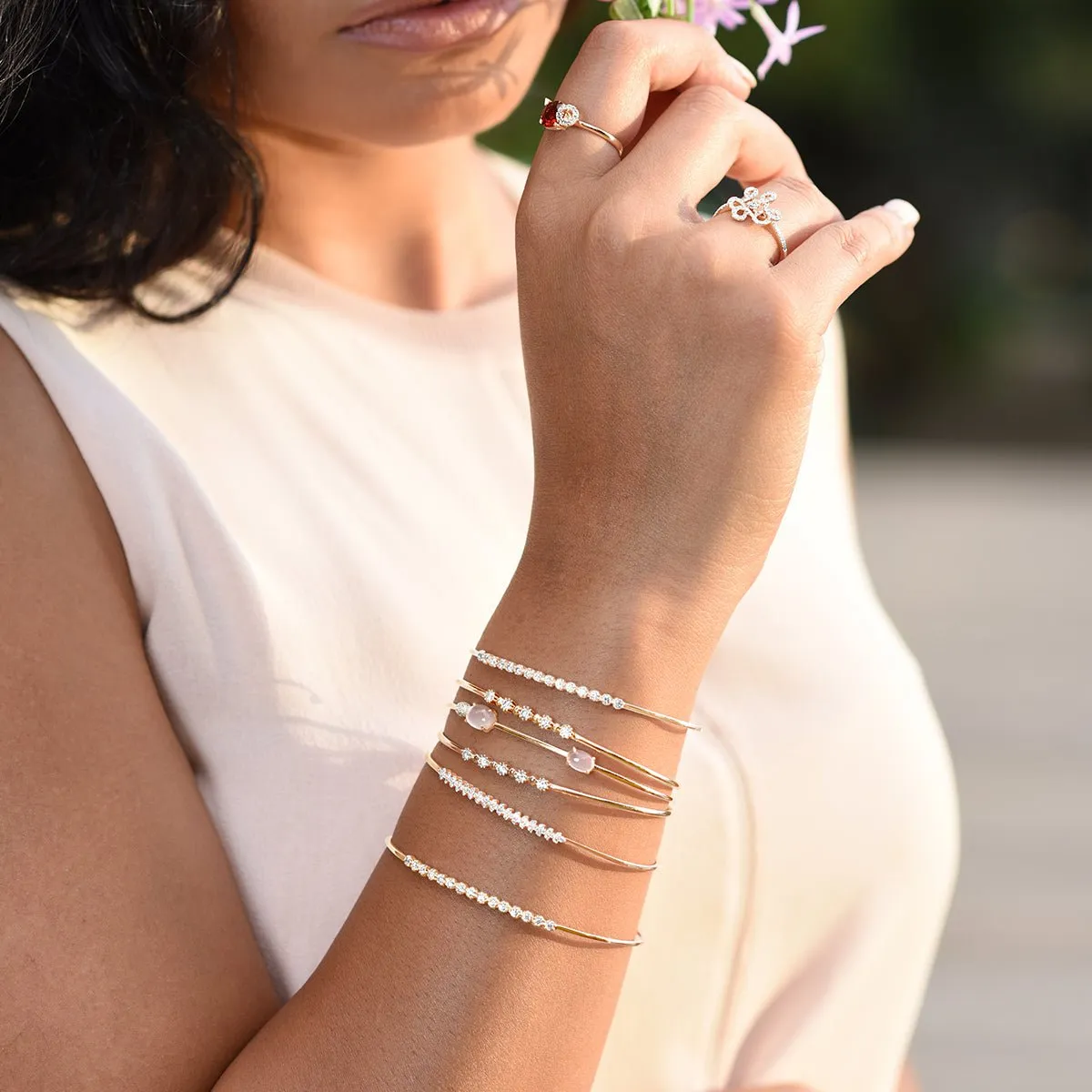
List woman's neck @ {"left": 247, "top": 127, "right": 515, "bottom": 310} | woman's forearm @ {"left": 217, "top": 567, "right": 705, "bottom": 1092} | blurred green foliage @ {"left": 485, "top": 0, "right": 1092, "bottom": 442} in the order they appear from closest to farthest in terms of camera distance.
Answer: woman's forearm @ {"left": 217, "top": 567, "right": 705, "bottom": 1092}, woman's neck @ {"left": 247, "top": 127, "right": 515, "bottom": 310}, blurred green foliage @ {"left": 485, "top": 0, "right": 1092, "bottom": 442}

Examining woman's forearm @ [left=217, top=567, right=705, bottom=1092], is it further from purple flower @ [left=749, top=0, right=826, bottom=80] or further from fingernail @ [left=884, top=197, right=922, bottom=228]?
purple flower @ [left=749, top=0, right=826, bottom=80]

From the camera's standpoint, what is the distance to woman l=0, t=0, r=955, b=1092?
3.44 feet

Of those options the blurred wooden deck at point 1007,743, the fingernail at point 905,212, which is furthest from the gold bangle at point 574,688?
the blurred wooden deck at point 1007,743

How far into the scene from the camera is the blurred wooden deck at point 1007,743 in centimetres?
402

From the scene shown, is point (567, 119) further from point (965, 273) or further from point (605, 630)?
point (965, 273)

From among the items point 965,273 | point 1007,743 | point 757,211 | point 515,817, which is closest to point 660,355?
point 757,211

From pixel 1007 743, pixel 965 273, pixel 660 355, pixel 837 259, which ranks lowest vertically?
pixel 1007 743

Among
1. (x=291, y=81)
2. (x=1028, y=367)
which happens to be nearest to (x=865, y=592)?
(x=291, y=81)

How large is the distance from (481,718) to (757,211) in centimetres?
45

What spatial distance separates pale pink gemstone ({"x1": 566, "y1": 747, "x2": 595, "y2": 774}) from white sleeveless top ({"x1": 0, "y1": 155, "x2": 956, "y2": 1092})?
0.80 ft

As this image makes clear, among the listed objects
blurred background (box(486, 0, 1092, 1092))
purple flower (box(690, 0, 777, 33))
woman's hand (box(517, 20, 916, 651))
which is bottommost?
woman's hand (box(517, 20, 916, 651))

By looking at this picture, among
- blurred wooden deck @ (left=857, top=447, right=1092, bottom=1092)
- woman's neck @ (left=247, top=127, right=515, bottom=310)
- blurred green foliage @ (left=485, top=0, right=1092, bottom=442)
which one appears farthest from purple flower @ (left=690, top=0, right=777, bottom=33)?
blurred green foliage @ (left=485, top=0, right=1092, bottom=442)

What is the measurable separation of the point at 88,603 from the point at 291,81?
54 centimetres

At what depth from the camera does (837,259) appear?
3.65ft
